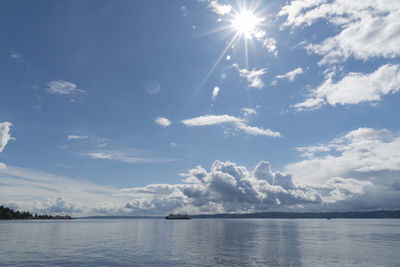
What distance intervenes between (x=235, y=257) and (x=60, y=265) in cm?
3885

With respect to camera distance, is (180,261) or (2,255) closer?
(180,261)

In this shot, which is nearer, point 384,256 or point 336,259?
point 336,259

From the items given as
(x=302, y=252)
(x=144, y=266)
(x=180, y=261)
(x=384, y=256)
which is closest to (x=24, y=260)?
(x=144, y=266)

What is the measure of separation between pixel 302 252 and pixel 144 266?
4484 centimetres

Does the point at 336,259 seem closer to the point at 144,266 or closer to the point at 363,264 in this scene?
the point at 363,264

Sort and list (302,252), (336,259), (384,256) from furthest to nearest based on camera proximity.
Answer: (302,252) < (384,256) < (336,259)

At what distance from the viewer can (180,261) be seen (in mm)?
57344

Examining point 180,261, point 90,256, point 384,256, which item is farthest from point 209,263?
point 384,256

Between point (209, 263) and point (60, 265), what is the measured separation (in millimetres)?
30685

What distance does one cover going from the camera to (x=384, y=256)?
6600 cm

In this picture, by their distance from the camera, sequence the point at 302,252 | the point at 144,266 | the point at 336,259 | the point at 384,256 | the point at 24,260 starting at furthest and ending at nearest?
the point at 302,252 → the point at 384,256 → the point at 336,259 → the point at 24,260 → the point at 144,266

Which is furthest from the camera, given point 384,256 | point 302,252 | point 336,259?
point 302,252

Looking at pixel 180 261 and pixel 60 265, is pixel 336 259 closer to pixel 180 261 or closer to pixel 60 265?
pixel 180 261

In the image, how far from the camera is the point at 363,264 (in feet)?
184
